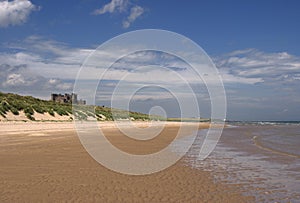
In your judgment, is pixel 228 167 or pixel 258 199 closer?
pixel 258 199

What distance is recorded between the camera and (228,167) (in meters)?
12.5

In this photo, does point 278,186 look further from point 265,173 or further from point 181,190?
point 181,190

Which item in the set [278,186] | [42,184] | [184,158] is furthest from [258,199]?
[184,158]

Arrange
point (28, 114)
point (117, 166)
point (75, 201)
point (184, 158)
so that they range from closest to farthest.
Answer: point (75, 201) → point (117, 166) → point (184, 158) → point (28, 114)

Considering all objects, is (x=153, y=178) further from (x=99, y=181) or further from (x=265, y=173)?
(x=265, y=173)

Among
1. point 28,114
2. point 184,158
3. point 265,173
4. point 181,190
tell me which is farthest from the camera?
point 28,114

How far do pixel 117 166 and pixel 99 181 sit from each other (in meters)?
2.71

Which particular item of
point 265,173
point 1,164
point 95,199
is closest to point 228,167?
point 265,173

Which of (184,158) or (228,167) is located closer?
(228,167)

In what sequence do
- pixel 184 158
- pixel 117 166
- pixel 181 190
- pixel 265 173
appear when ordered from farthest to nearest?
pixel 184 158 → pixel 117 166 → pixel 265 173 → pixel 181 190

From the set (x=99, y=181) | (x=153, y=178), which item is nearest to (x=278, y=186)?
(x=153, y=178)

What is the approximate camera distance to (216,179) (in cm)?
1007

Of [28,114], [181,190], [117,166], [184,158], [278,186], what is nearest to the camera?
[181,190]

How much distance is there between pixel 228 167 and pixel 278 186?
11.2 ft
